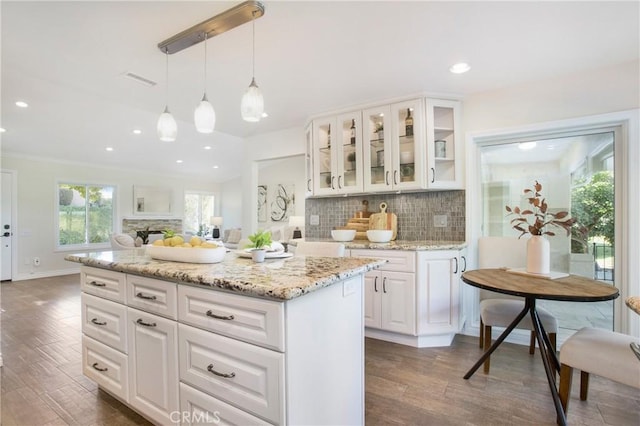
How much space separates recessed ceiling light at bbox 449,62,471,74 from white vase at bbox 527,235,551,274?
140 centimetres

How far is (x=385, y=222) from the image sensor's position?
3436 millimetres

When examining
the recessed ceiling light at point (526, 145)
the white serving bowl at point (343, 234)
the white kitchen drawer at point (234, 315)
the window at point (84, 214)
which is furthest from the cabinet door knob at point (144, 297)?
the window at point (84, 214)

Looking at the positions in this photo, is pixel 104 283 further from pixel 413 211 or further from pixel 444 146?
pixel 444 146

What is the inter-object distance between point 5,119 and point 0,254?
2.57 meters

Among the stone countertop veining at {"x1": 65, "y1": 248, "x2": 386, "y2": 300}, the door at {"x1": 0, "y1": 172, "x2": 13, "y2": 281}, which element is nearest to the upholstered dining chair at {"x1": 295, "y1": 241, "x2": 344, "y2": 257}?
the stone countertop veining at {"x1": 65, "y1": 248, "x2": 386, "y2": 300}

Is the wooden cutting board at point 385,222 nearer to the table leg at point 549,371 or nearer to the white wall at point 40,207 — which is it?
the table leg at point 549,371

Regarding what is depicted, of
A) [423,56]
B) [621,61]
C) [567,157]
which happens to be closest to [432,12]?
[423,56]

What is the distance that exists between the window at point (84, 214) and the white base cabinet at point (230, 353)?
629 cm

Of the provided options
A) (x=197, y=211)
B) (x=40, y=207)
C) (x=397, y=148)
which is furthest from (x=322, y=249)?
(x=197, y=211)

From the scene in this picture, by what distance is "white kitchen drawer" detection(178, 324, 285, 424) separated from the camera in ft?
3.81

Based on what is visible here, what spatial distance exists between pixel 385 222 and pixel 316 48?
1.89m

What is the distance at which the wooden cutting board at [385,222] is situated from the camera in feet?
11.2

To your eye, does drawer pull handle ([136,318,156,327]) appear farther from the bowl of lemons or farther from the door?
the door

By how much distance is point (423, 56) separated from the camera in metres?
2.35
